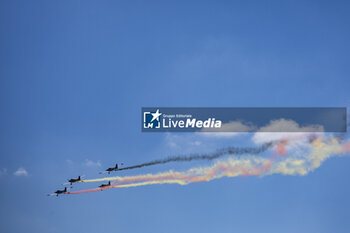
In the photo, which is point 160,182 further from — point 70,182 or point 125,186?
point 70,182

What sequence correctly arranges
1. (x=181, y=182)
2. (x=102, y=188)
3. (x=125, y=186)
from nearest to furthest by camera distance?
1. (x=181, y=182)
2. (x=125, y=186)
3. (x=102, y=188)

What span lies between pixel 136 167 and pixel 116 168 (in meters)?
13.3

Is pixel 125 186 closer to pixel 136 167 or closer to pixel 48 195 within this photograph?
pixel 136 167

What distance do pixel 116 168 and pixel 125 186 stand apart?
7001mm

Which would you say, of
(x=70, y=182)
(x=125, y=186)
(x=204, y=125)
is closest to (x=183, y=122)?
(x=204, y=125)

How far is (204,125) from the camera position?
8600cm

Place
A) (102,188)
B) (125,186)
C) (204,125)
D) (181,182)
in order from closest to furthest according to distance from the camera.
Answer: (204,125), (181,182), (125,186), (102,188)

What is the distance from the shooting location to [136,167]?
97562mm

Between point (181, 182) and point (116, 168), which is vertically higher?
point (116, 168)

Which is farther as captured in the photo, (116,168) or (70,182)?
(70,182)

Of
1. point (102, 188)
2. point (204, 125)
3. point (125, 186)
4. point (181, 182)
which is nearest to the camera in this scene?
point (204, 125)

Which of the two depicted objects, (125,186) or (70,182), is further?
(70,182)

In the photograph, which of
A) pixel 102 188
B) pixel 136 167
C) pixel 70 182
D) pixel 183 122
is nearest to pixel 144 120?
pixel 183 122

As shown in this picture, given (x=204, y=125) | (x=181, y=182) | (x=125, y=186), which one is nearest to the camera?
(x=204, y=125)
